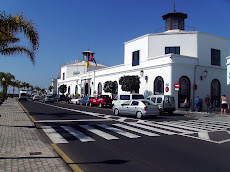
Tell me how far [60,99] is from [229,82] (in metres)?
37.9

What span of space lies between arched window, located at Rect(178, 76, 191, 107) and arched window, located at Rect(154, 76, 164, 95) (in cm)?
216

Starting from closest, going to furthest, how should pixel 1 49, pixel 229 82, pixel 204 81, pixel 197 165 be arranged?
pixel 197 165 → pixel 1 49 → pixel 229 82 → pixel 204 81

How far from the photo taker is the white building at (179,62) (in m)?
25.6

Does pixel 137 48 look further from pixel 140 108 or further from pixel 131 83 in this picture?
pixel 140 108

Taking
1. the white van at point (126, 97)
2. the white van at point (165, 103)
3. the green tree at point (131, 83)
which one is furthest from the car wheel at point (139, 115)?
the green tree at point (131, 83)

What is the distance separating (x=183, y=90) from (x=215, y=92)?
5891mm

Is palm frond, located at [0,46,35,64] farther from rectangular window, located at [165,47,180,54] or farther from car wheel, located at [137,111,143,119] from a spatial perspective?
rectangular window, located at [165,47,180,54]

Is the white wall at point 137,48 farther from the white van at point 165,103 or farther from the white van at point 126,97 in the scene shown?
the white van at point 165,103

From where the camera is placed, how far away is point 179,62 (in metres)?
25.4

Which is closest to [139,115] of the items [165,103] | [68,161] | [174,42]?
[165,103]

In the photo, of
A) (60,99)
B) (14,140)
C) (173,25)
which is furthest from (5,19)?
(60,99)

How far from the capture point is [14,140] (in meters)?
7.52

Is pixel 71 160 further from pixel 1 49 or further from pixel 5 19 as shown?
pixel 1 49

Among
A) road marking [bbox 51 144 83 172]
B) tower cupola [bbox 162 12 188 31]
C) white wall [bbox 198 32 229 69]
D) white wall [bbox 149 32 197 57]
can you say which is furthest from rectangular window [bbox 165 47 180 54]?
road marking [bbox 51 144 83 172]
